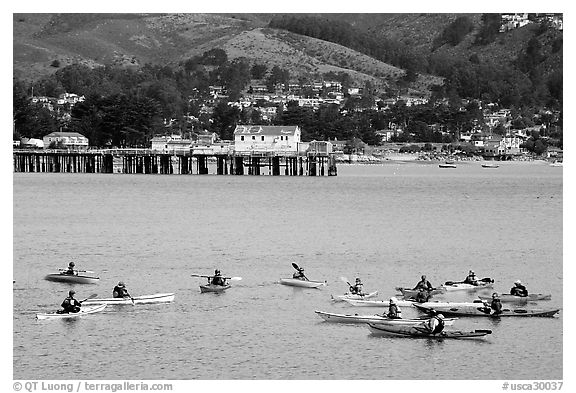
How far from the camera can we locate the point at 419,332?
3828 cm

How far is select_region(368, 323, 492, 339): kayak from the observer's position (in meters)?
38.2

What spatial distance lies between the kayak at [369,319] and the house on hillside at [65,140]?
12479 cm

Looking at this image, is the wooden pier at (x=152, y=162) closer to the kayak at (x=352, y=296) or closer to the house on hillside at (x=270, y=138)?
the house on hillside at (x=270, y=138)

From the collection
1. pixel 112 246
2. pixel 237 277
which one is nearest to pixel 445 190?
pixel 112 246

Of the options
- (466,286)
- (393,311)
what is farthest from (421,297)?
(466,286)

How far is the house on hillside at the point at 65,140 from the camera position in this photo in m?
164

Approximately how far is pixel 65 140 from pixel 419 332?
13370 cm

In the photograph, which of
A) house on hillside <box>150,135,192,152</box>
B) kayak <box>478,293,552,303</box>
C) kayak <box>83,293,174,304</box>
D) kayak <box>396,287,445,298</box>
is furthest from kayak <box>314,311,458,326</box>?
house on hillside <box>150,135,192,152</box>

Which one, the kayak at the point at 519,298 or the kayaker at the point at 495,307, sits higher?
the kayaker at the point at 495,307

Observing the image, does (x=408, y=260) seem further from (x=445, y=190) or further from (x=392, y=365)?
(x=445, y=190)

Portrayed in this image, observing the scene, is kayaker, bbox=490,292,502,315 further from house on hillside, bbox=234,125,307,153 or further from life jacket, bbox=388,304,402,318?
house on hillside, bbox=234,125,307,153

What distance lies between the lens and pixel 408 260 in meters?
60.7

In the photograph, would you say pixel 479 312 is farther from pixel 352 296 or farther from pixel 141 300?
pixel 141 300

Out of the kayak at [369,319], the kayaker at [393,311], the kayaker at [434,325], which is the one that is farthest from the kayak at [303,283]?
the kayaker at [434,325]
